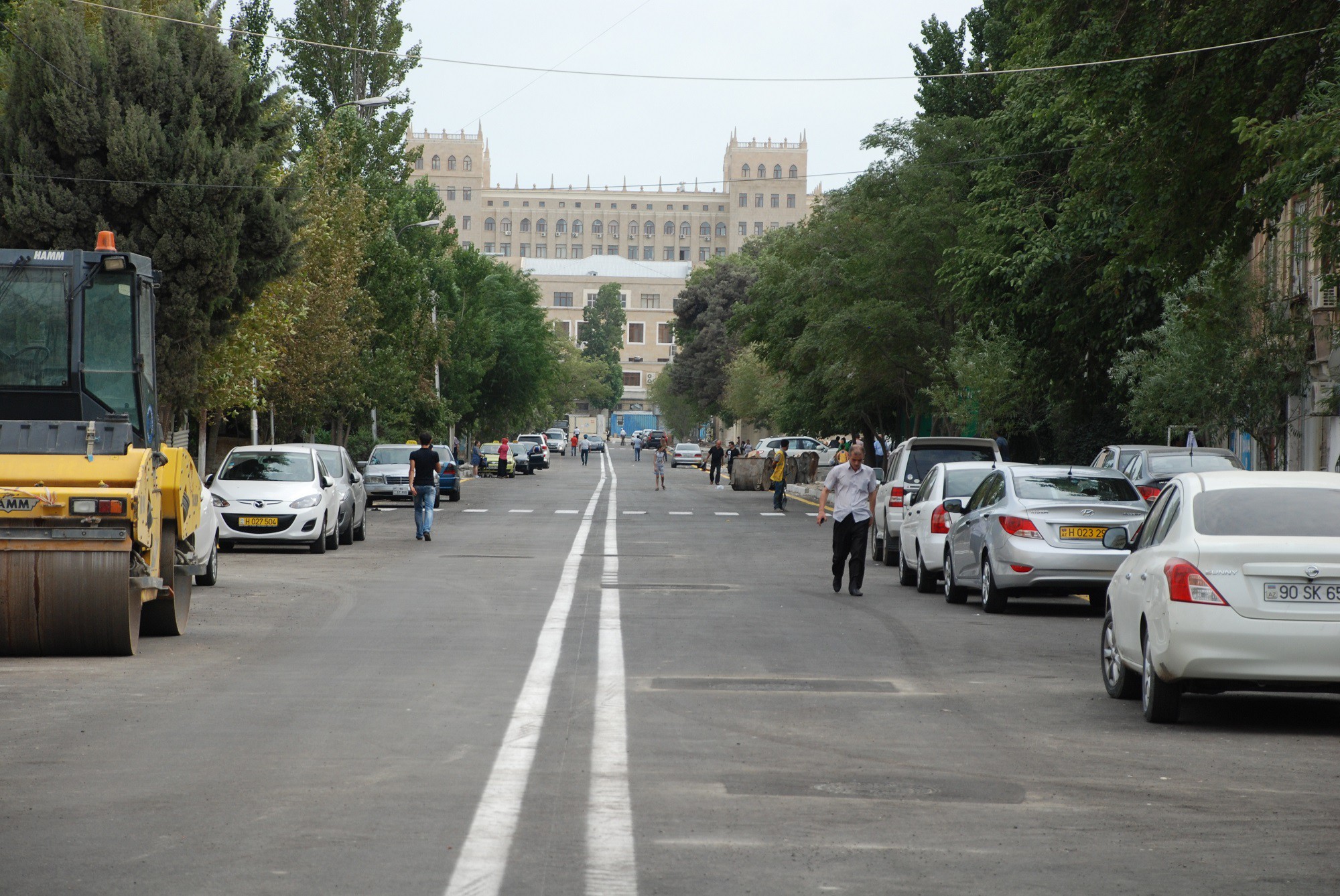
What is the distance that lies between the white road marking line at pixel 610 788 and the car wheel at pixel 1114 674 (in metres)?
3.12

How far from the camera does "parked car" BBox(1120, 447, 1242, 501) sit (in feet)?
83.7

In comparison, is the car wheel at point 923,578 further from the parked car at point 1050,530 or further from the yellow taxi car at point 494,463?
the yellow taxi car at point 494,463

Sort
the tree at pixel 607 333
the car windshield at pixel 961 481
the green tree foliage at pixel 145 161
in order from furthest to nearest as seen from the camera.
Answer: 1. the tree at pixel 607 333
2. the green tree foliage at pixel 145 161
3. the car windshield at pixel 961 481

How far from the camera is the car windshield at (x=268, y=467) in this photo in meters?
25.5

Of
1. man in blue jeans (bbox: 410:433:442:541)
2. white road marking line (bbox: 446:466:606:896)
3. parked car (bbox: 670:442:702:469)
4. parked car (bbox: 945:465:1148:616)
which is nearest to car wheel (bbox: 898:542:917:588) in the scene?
parked car (bbox: 945:465:1148:616)

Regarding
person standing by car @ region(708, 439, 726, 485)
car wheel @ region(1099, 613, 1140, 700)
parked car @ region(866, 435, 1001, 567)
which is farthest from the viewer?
person standing by car @ region(708, 439, 726, 485)

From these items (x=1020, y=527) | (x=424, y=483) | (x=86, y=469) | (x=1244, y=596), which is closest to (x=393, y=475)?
(x=424, y=483)

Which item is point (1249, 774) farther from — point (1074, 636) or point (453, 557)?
point (453, 557)

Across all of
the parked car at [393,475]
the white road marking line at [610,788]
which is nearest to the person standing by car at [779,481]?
the parked car at [393,475]

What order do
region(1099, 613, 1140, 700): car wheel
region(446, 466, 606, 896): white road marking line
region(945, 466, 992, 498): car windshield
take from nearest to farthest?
region(446, 466, 606, 896): white road marking line, region(1099, 613, 1140, 700): car wheel, region(945, 466, 992, 498): car windshield

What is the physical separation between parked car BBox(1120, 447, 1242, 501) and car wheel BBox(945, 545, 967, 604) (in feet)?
26.0

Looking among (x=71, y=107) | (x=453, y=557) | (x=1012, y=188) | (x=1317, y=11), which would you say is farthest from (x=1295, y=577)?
(x=1012, y=188)

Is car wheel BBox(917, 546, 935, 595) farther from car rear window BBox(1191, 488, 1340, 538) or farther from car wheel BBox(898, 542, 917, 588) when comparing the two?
car rear window BBox(1191, 488, 1340, 538)

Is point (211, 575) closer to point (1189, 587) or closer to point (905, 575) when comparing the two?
point (905, 575)
